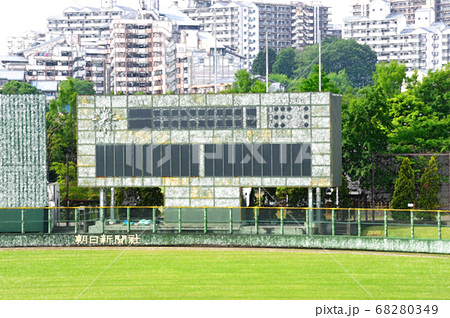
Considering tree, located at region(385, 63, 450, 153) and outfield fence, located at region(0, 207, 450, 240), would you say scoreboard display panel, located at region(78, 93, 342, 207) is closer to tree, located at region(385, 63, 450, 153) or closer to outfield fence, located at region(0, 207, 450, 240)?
outfield fence, located at region(0, 207, 450, 240)

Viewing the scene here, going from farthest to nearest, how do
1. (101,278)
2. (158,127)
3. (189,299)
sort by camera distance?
(158,127) < (101,278) < (189,299)

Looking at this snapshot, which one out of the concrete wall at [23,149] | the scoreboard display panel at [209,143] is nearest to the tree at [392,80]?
the scoreboard display panel at [209,143]

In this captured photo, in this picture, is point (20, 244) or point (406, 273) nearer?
point (406, 273)

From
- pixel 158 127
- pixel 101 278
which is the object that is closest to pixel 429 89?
pixel 158 127

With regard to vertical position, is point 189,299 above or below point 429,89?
below

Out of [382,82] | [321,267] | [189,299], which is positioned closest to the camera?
[189,299]

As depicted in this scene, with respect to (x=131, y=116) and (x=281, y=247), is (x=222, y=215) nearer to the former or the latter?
(x=281, y=247)

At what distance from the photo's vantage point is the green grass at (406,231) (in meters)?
41.2

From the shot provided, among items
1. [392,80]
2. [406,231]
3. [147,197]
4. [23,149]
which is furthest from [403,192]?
[392,80]

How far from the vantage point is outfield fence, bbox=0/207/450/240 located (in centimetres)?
4356

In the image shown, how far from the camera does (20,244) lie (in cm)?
4569

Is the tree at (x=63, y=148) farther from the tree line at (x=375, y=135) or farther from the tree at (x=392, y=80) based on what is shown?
the tree at (x=392, y=80)

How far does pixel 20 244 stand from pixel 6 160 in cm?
545

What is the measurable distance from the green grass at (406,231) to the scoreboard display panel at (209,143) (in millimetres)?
4744
